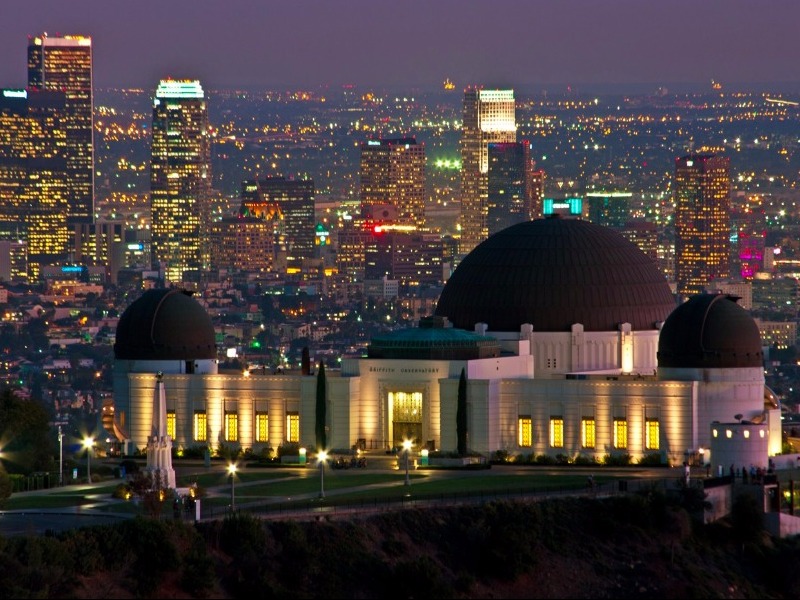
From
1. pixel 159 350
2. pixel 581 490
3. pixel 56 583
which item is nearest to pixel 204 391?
pixel 159 350

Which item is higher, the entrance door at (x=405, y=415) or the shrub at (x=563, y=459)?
the entrance door at (x=405, y=415)

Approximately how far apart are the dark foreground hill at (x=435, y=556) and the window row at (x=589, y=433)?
1570 centimetres

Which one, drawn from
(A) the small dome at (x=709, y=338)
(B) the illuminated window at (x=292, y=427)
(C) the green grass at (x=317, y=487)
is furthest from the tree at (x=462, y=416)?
(A) the small dome at (x=709, y=338)

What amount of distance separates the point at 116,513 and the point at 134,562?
11.0 metres

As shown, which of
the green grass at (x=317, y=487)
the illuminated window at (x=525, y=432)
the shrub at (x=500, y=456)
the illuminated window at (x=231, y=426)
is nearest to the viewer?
the green grass at (x=317, y=487)

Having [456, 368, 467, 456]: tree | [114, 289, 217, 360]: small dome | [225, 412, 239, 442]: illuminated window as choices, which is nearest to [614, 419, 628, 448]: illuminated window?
[456, 368, 467, 456]: tree

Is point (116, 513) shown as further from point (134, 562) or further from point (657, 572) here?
point (657, 572)

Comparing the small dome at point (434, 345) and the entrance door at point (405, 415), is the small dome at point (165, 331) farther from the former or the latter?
the entrance door at point (405, 415)

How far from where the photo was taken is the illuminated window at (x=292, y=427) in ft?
438

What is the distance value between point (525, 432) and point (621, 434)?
465 centimetres

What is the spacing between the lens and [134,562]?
93.6m

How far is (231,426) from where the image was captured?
135000mm

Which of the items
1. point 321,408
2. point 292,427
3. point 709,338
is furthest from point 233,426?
point 709,338

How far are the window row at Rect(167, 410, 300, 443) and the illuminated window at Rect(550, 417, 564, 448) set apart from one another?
12.3 m
